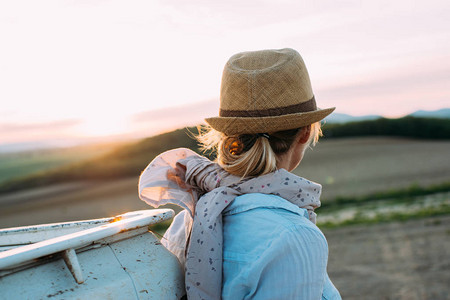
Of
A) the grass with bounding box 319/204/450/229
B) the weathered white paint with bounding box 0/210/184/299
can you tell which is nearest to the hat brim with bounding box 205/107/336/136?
the weathered white paint with bounding box 0/210/184/299

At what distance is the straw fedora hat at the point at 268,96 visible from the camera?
1.65 metres

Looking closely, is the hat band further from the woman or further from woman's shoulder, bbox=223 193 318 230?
woman's shoulder, bbox=223 193 318 230

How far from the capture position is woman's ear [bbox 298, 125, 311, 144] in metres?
1.76

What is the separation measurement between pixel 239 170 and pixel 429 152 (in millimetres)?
17767

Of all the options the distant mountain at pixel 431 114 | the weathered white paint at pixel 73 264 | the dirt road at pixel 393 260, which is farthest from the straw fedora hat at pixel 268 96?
the distant mountain at pixel 431 114

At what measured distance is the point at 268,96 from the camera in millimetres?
1659

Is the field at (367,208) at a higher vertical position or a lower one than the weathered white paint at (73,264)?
lower

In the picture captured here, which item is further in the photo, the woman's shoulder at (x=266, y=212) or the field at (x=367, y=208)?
the field at (x=367, y=208)

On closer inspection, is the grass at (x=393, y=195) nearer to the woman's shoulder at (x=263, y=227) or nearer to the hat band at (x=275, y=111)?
the hat band at (x=275, y=111)

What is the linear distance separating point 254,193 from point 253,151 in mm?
158

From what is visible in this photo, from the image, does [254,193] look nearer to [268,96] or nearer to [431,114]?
[268,96]

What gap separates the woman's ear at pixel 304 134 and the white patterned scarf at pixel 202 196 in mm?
182

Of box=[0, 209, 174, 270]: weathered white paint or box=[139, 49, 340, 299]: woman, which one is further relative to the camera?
box=[139, 49, 340, 299]: woman

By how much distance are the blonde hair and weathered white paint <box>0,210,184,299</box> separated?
341mm
